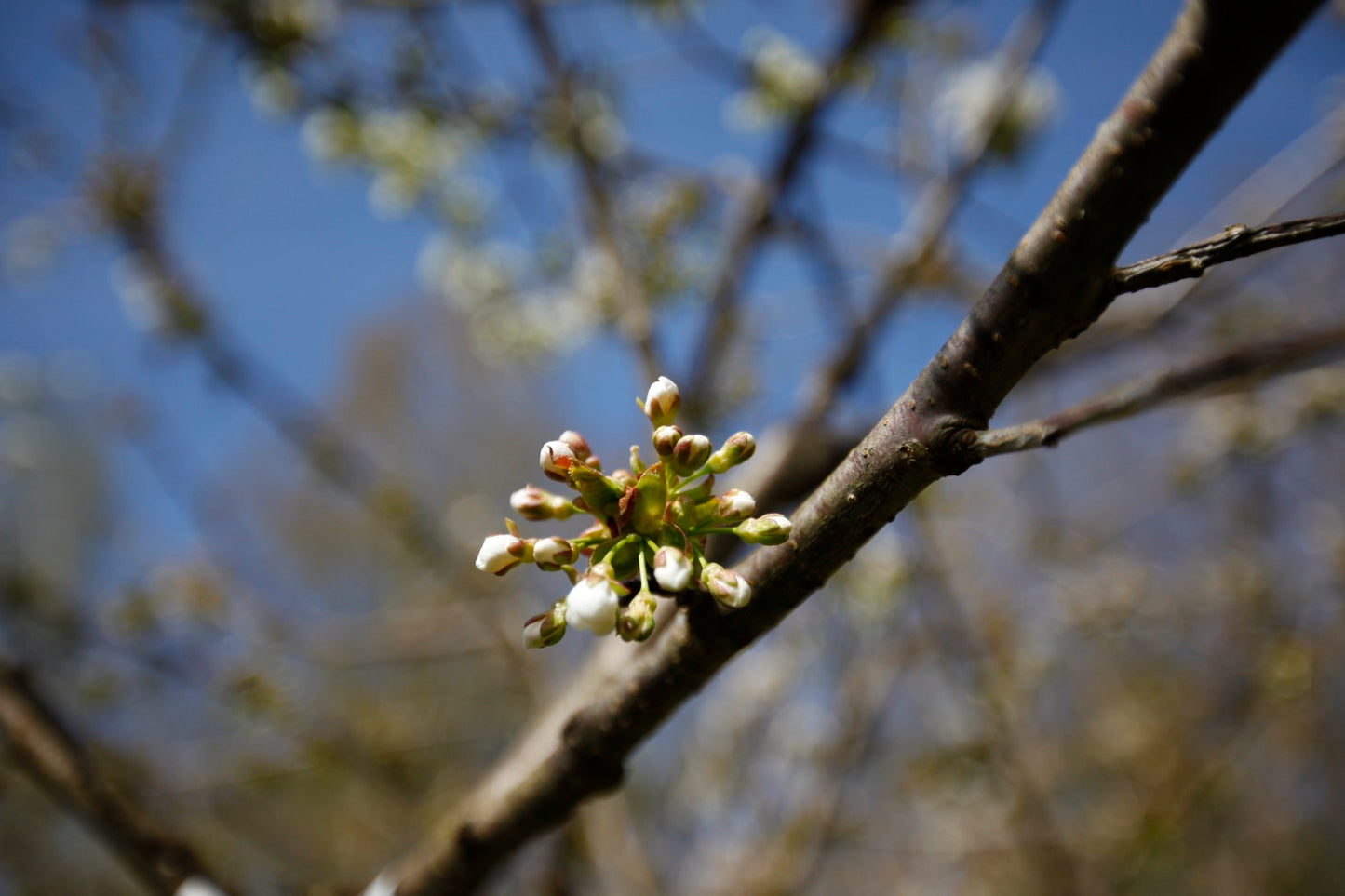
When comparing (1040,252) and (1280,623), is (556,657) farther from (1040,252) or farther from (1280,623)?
(1040,252)

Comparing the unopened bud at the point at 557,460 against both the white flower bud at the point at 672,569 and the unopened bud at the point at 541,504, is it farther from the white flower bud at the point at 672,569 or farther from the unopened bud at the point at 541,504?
the white flower bud at the point at 672,569

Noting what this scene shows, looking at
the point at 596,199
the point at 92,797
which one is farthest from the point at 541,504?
the point at 596,199

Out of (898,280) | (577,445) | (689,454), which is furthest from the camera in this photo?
(898,280)

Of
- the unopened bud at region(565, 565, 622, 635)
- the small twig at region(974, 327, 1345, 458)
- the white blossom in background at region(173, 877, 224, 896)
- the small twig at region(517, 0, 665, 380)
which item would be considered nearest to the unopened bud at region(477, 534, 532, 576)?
the unopened bud at region(565, 565, 622, 635)

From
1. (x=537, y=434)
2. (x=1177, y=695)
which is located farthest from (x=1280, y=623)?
(x=537, y=434)

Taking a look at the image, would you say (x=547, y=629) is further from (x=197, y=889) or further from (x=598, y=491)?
(x=197, y=889)

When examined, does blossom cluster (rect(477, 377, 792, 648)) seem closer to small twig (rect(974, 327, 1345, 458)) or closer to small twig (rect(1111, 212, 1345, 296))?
small twig (rect(974, 327, 1345, 458))

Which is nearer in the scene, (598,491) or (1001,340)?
(1001,340)
